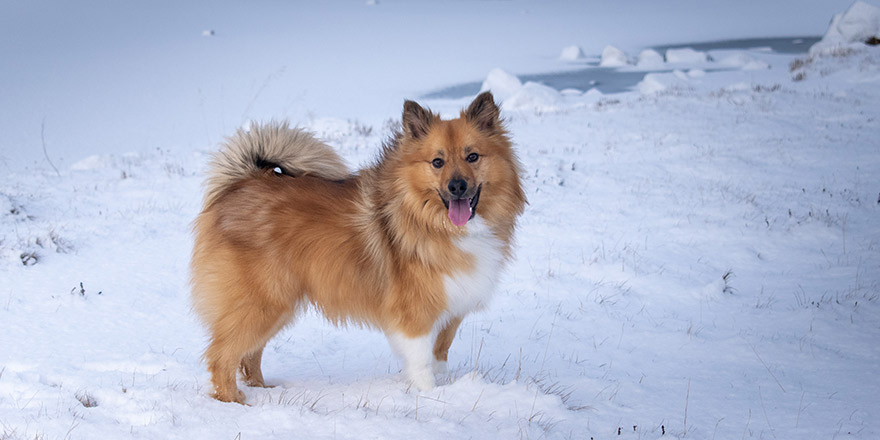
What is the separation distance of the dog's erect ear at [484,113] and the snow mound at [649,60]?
76.9 feet

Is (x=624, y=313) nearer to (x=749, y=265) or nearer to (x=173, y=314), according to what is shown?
(x=749, y=265)

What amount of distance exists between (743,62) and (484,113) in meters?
23.1

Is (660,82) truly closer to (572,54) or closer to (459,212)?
(572,54)

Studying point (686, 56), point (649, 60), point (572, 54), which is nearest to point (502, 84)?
point (649, 60)

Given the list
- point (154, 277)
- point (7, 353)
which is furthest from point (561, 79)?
point (7, 353)

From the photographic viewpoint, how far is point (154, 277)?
574 cm

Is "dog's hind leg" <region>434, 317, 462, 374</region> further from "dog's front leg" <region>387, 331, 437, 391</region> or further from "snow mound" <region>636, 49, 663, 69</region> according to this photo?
"snow mound" <region>636, 49, 663, 69</region>

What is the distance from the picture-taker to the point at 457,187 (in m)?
3.50

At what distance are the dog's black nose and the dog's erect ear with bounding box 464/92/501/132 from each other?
51cm

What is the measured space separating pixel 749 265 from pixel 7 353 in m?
6.64

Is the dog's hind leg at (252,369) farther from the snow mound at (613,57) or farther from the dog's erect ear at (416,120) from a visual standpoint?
the snow mound at (613,57)

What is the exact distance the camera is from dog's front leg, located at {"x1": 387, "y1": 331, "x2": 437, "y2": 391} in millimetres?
3680

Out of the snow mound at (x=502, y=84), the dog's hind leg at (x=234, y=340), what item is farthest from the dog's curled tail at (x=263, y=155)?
the snow mound at (x=502, y=84)

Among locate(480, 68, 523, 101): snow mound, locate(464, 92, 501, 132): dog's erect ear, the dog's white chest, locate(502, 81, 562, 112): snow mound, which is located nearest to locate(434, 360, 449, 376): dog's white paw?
the dog's white chest
